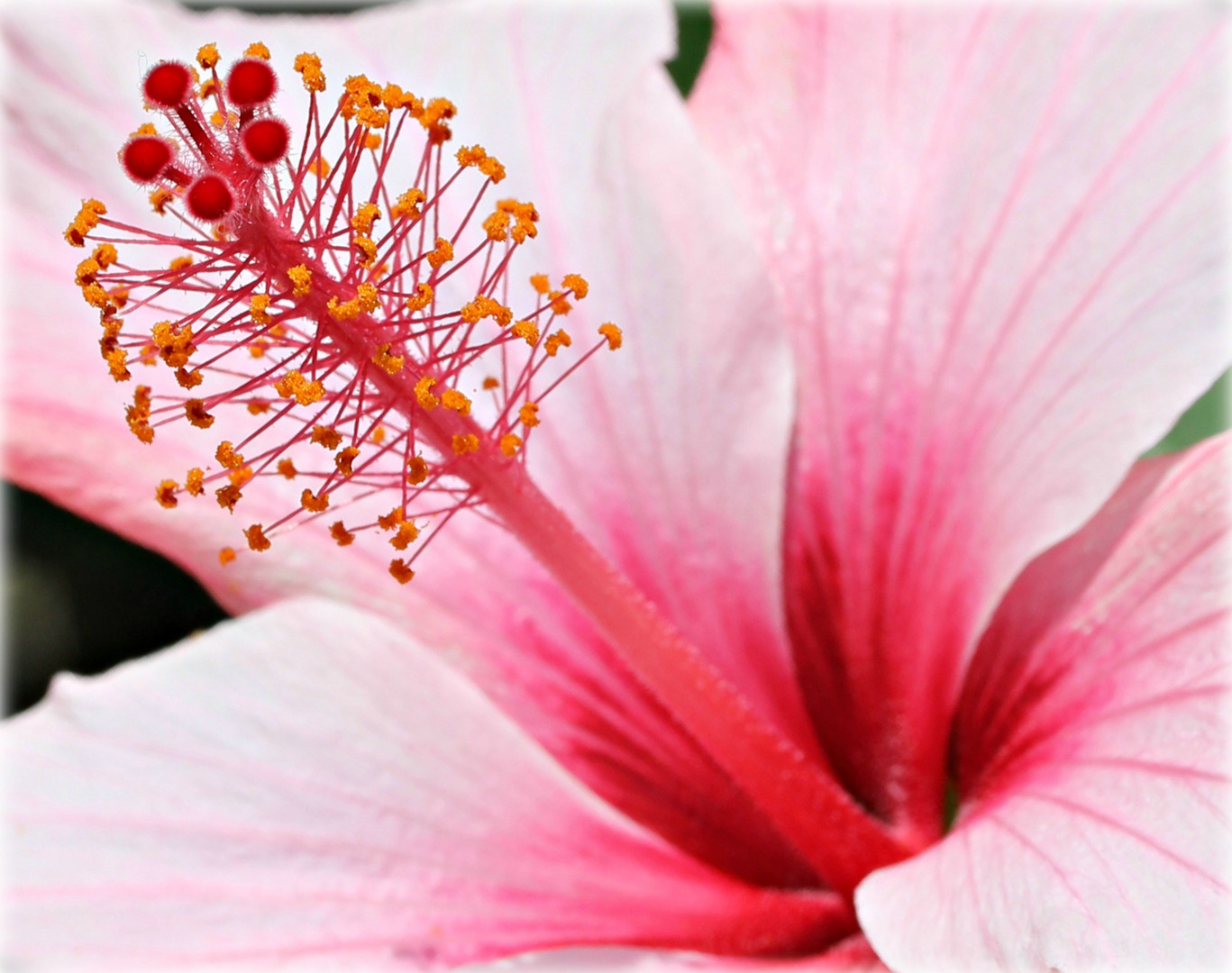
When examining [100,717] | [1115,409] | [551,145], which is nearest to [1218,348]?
[1115,409]

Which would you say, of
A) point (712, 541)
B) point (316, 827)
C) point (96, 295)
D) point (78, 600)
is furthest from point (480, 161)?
point (78, 600)

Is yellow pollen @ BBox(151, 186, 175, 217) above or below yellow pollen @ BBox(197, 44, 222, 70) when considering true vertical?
below

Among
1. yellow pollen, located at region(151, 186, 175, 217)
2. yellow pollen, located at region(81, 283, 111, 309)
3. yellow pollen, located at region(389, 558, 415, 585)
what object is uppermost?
yellow pollen, located at region(151, 186, 175, 217)

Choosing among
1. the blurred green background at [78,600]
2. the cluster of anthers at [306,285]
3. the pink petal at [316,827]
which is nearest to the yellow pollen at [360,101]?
the cluster of anthers at [306,285]

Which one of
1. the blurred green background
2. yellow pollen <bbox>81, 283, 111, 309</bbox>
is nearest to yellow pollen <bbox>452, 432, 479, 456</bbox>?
yellow pollen <bbox>81, 283, 111, 309</bbox>

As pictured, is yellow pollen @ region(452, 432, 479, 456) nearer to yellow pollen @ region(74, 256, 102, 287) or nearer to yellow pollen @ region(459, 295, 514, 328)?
yellow pollen @ region(459, 295, 514, 328)

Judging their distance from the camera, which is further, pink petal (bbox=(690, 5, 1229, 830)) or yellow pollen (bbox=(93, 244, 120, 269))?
pink petal (bbox=(690, 5, 1229, 830))

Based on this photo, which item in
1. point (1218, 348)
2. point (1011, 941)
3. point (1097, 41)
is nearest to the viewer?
point (1011, 941)

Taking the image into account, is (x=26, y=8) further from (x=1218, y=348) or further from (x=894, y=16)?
(x=1218, y=348)
